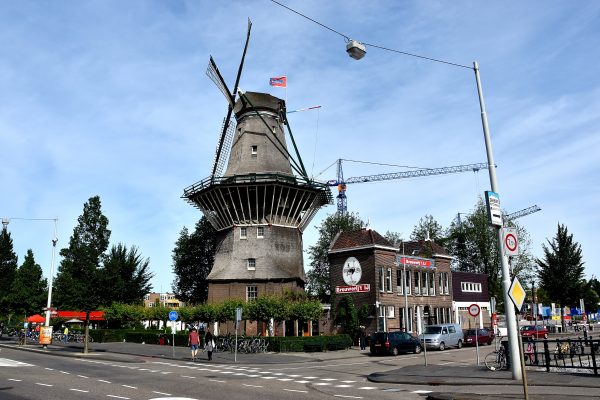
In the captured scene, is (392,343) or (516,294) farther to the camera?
(392,343)

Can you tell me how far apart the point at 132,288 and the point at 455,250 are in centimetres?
5732

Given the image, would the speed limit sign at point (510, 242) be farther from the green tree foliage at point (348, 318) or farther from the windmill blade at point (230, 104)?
the windmill blade at point (230, 104)

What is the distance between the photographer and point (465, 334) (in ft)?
143

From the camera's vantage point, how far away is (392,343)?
3331 centimetres

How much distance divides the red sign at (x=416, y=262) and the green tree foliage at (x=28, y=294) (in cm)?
4152

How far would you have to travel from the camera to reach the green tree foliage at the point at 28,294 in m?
57.2

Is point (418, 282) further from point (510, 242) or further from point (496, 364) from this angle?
point (510, 242)

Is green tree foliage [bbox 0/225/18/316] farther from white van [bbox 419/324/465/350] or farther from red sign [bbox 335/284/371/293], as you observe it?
white van [bbox 419/324/465/350]

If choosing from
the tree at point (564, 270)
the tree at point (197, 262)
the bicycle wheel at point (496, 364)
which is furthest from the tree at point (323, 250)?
the bicycle wheel at point (496, 364)

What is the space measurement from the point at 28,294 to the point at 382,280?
40702 millimetres

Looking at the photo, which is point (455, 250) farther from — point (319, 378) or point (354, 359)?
point (319, 378)

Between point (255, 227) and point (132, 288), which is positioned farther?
point (132, 288)

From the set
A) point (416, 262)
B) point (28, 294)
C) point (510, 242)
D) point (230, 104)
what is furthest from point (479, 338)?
point (28, 294)

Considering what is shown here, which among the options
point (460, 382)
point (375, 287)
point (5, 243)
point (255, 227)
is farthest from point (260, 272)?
point (5, 243)
